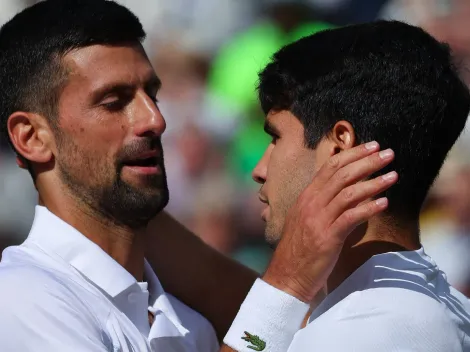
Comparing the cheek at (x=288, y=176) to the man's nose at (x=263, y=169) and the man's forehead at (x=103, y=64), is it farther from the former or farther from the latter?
the man's forehead at (x=103, y=64)

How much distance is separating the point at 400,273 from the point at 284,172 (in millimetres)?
360

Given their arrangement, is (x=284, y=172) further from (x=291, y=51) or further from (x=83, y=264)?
(x=83, y=264)

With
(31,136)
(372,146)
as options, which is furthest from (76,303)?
(372,146)

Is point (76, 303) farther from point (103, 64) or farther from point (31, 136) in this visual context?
point (103, 64)

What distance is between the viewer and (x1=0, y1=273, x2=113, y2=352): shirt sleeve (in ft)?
5.71

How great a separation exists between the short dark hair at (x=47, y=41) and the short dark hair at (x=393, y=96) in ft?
1.80

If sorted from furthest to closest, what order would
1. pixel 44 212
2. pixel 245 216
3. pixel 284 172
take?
1. pixel 245 216
2. pixel 44 212
3. pixel 284 172

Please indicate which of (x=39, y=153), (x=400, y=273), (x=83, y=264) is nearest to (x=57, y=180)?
(x=39, y=153)

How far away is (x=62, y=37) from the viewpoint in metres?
2.16

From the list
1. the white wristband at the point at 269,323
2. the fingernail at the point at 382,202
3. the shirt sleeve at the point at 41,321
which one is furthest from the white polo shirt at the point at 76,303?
the fingernail at the point at 382,202

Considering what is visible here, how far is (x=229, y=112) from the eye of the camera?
13.2 ft

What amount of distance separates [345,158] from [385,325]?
33 cm

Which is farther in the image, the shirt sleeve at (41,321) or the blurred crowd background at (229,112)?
the blurred crowd background at (229,112)

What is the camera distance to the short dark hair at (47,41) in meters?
2.16
